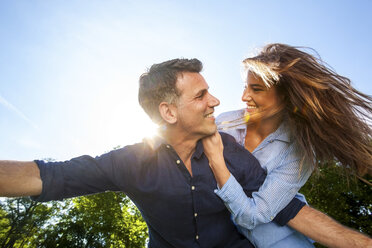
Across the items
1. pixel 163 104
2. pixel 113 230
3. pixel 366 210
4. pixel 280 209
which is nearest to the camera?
pixel 280 209

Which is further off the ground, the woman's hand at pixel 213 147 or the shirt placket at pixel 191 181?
the woman's hand at pixel 213 147

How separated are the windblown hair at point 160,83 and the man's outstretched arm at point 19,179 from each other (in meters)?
1.58

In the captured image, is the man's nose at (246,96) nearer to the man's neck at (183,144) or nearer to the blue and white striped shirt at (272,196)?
the blue and white striped shirt at (272,196)

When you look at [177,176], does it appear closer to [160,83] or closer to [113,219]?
[160,83]

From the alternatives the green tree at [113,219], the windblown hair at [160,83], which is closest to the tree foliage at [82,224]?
the green tree at [113,219]

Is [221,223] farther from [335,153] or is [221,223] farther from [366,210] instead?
[366,210]

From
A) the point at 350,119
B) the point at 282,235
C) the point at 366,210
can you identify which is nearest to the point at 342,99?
the point at 350,119

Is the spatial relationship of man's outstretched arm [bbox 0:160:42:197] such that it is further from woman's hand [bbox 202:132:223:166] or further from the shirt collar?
woman's hand [bbox 202:132:223:166]

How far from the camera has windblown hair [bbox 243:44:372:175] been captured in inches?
114

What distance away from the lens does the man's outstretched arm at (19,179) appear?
198cm

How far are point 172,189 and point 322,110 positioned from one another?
1.84 meters

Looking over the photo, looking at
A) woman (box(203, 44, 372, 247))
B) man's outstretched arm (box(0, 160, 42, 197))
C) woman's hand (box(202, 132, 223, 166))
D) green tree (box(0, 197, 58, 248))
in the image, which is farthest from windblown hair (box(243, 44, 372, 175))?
green tree (box(0, 197, 58, 248))

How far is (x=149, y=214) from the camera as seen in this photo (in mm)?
2896

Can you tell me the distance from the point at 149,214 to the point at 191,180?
24.2 inches
